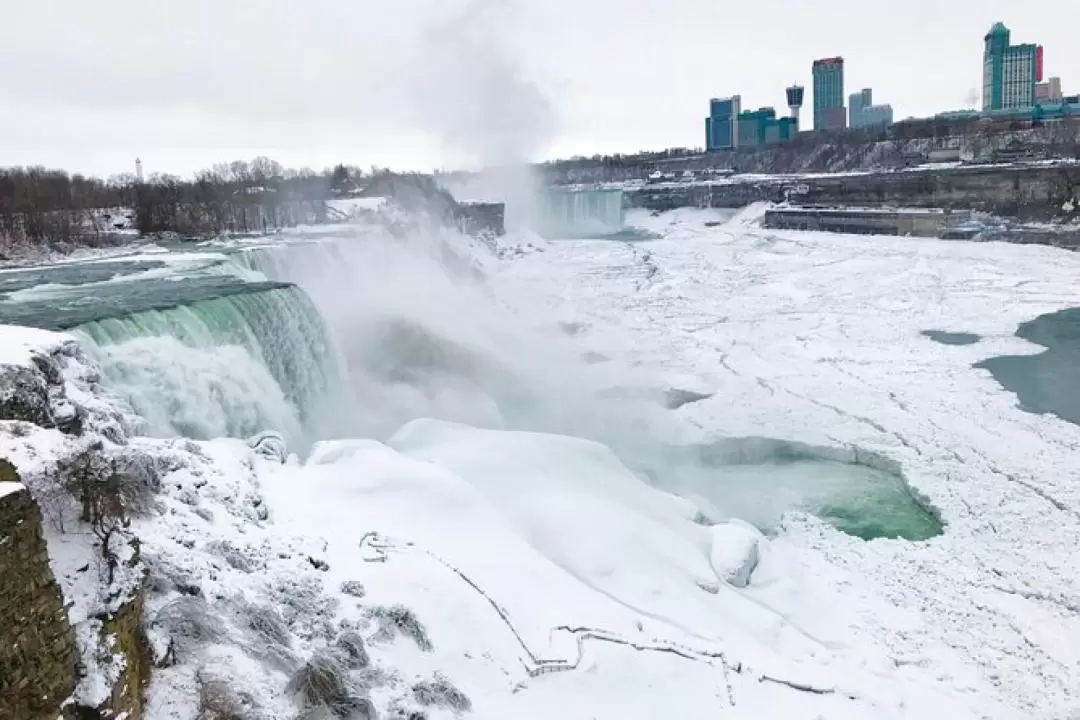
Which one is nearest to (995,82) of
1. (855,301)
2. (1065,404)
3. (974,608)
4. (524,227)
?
(524,227)

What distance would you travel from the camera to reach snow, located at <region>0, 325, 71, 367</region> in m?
6.28

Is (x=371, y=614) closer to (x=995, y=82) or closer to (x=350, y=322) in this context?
(x=350, y=322)

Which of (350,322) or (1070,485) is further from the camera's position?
(350,322)

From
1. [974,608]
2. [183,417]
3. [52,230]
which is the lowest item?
A: [974,608]

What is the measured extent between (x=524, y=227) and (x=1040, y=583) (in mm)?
52867

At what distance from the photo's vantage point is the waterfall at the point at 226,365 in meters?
10.3

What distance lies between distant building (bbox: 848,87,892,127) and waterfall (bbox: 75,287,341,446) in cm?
15335

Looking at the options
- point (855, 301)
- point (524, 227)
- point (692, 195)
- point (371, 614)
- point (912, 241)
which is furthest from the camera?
point (692, 195)

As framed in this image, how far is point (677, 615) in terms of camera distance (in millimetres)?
7555

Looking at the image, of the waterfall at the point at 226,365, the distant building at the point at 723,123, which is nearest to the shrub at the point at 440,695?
the waterfall at the point at 226,365

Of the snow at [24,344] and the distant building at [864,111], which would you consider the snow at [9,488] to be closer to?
the snow at [24,344]

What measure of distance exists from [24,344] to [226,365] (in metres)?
5.18

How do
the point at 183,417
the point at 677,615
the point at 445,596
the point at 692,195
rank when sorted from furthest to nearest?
1. the point at 692,195
2. the point at 183,417
3. the point at 677,615
4. the point at 445,596

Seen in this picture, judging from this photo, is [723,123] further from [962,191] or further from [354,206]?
[354,206]
